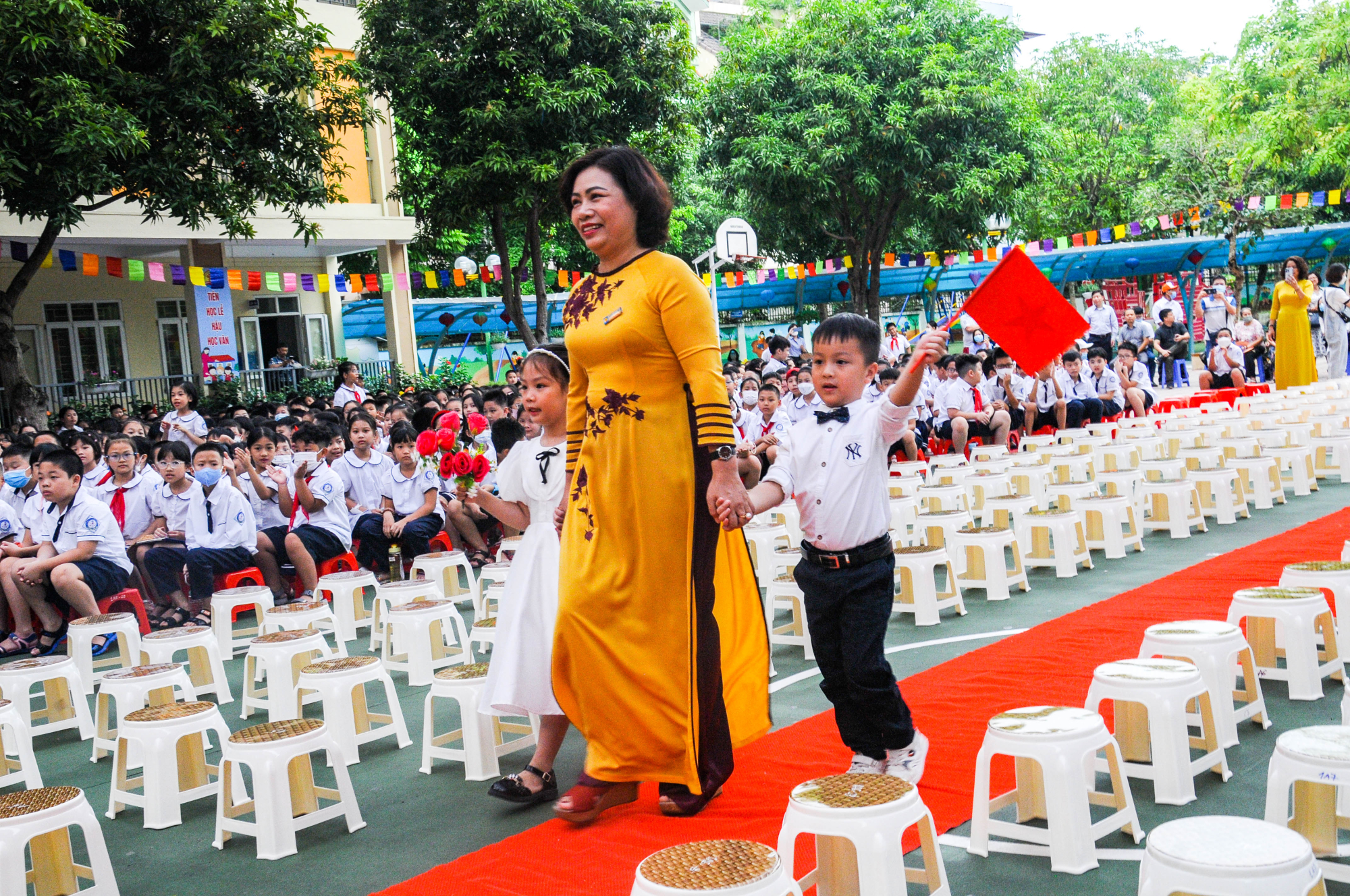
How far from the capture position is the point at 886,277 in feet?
98.4

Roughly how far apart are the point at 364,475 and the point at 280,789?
530 centimetres

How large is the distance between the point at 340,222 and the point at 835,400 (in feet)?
53.7

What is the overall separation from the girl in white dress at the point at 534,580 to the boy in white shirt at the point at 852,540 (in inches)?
34.7

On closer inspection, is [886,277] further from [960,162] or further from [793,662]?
[793,662]

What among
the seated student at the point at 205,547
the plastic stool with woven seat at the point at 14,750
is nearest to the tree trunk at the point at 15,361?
the seated student at the point at 205,547

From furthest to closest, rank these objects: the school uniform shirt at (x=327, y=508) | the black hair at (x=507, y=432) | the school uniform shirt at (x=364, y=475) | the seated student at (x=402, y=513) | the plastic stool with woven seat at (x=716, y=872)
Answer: the school uniform shirt at (x=364, y=475), the seated student at (x=402, y=513), the school uniform shirt at (x=327, y=508), the black hair at (x=507, y=432), the plastic stool with woven seat at (x=716, y=872)

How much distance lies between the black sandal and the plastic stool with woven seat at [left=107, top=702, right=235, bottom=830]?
3.05 feet

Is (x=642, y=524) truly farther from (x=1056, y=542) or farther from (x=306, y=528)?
(x=306, y=528)

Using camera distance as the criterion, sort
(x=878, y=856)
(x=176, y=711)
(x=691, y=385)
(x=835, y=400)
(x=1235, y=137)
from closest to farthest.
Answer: (x=878, y=856), (x=691, y=385), (x=835, y=400), (x=176, y=711), (x=1235, y=137)

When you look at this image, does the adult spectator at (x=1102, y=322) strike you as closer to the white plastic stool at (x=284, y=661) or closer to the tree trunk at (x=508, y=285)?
the tree trunk at (x=508, y=285)

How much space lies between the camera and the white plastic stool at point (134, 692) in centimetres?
471

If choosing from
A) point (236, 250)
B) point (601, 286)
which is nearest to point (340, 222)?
point (236, 250)

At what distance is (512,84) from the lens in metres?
13.5

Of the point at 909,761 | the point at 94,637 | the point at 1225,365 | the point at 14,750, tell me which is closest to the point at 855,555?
the point at 909,761
